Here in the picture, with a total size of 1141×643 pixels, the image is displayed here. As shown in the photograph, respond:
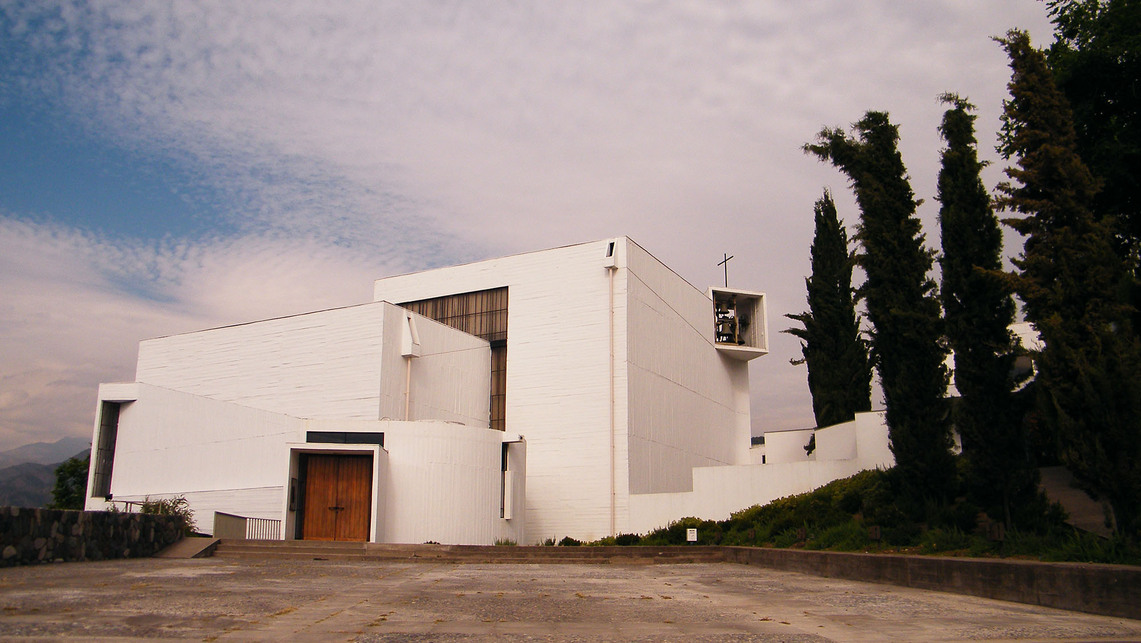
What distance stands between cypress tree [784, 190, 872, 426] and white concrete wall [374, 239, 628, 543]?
22.4 ft

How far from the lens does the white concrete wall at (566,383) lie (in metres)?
28.9

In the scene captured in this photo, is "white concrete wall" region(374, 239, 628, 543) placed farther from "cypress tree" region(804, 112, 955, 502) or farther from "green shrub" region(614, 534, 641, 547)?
"cypress tree" region(804, 112, 955, 502)

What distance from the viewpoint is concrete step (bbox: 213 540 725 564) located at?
696 inches

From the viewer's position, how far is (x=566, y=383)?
30.3 meters

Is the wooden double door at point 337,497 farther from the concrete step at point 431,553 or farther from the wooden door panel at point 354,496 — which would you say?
the concrete step at point 431,553

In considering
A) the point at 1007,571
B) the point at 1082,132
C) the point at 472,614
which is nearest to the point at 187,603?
the point at 472,614

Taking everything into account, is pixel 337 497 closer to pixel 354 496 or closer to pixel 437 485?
pixel 354 496

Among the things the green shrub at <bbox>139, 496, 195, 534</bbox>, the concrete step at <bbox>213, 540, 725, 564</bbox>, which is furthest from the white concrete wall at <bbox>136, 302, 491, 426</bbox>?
the concrete step at <bbox>213, 540, 725, 564</bbox>

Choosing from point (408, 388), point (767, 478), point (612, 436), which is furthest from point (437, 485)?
point (767, 478)

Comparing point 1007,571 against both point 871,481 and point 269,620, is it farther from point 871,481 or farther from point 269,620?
point 871,481

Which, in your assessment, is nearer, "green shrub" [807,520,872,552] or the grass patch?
the grass patch

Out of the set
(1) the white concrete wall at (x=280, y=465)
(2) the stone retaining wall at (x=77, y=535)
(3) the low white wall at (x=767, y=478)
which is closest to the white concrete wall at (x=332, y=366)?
(1) the white concrete wall at (x=280, y=465)

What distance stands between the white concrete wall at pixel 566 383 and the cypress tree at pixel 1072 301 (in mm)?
18007

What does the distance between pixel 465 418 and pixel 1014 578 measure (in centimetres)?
2321
